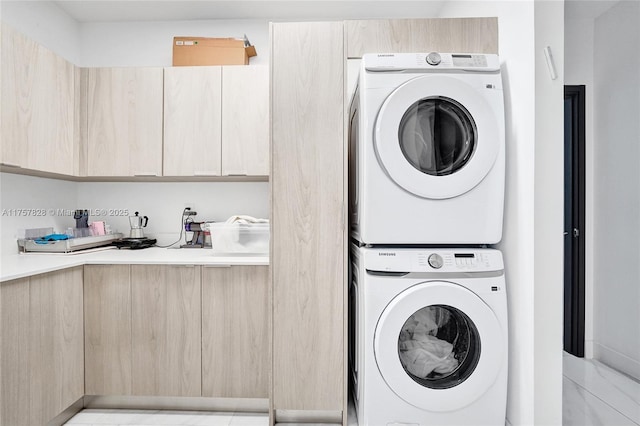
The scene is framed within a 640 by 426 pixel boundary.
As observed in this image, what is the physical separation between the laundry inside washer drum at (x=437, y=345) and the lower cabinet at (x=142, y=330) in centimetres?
112

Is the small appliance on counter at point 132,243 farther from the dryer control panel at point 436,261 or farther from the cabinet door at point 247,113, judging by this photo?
the dryer control panel at point 436,261

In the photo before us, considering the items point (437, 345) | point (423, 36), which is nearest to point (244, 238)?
point (437, 345)

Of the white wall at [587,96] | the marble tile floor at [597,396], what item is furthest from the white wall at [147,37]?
the marble tile floor at [597,396]

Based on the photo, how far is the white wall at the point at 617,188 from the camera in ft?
7.55

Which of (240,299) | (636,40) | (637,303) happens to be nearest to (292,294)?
(240,299)

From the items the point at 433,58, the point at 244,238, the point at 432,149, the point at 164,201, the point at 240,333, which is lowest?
the point at 240,333

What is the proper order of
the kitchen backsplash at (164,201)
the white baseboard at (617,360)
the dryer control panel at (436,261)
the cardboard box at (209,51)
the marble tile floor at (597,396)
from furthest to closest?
the kitchen backsplash at (164,201) < the cardboard box at (209,51) < the white baseboard at (617,360) < the marble tile floor at (597,396) < the dryer control panel at (436,261)

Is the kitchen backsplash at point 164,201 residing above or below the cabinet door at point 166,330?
above

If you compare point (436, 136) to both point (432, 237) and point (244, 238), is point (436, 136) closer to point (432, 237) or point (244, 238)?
point (432, 237)

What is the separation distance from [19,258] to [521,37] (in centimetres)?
281

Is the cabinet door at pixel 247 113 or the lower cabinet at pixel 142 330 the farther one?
the cabinet door at pixel 247 113

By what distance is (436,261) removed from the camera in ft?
5.06

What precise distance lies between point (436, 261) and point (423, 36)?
3.61ft

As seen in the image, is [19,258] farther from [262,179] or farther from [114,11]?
[114,11]
